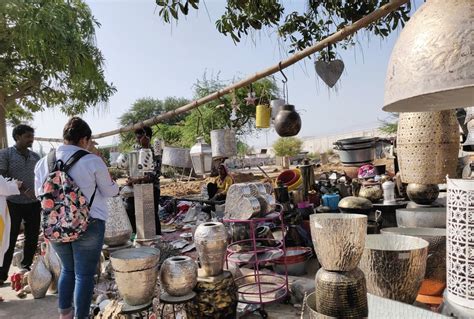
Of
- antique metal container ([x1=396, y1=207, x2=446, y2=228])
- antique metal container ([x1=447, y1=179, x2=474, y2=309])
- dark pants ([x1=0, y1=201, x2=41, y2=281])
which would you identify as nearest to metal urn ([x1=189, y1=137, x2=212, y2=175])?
dark pants ([x1=0, y1=201, x2=41, y2=281])

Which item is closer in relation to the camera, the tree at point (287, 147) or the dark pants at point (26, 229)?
the dark pants at point (26, 229)

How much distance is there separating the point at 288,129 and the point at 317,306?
7.18 ft

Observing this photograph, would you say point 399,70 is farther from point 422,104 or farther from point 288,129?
point 288,129

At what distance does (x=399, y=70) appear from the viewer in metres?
0.71

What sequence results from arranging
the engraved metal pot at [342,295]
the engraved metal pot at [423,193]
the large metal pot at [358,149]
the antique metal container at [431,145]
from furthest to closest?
the large metal pot at [358,149] < the engraved metal pot at [423,193] < the antique metal container at [431,145] < the engraved metal pot at [342,295]

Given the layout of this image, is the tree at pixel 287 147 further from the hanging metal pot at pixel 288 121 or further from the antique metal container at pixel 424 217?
the antique metal container at pixel 424 217

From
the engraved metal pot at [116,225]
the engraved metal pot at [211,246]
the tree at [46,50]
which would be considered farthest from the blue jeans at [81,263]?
the tree at [46,50]

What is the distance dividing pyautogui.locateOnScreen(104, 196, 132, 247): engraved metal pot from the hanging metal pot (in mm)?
1995

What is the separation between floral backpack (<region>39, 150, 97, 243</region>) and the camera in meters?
2.33

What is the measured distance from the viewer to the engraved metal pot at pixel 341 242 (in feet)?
4.68

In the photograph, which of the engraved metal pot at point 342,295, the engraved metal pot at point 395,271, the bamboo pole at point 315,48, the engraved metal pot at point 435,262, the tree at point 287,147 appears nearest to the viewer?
the engraved metal pot at point 342,295

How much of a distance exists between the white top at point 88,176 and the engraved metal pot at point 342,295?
1684mm

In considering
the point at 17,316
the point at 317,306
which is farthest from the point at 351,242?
the point at 17,316

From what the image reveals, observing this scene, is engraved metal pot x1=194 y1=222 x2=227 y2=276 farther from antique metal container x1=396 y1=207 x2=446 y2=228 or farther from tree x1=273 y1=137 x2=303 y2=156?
tree x1=273 y1=137 x2=303 y2=156
